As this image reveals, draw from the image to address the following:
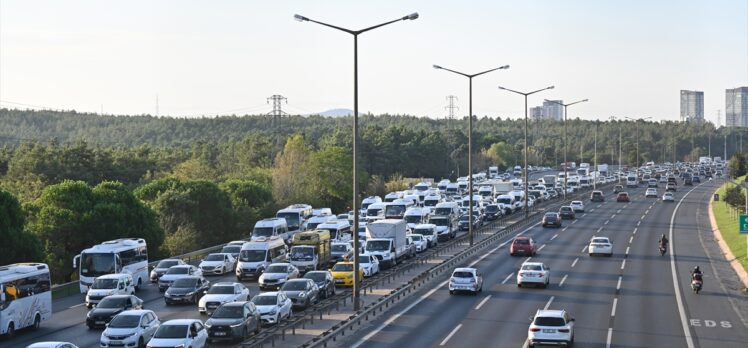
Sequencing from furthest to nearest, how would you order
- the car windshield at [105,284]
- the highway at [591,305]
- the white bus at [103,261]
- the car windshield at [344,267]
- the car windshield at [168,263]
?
the car windshield at [168,263], the car windshield at [344,267], the white bus at [103,261], the car windshield at [105,284], the highway at [591,305]

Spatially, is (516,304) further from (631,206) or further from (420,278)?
(631,206)

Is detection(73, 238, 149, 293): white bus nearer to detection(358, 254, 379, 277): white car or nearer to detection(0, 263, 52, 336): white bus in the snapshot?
detection(0, 263, 52, 336): white bus

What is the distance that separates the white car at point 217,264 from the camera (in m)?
52.8

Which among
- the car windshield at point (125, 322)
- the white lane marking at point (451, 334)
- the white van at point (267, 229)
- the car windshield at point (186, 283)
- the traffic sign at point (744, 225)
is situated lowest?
the white lane marking at point (451, 334)

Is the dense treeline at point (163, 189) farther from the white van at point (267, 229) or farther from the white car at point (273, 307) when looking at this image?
the white car at point (273, 307)

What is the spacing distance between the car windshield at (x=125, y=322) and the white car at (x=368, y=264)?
68.6 feet

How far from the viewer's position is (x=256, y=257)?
50.7 meters

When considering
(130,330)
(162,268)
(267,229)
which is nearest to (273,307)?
(130,330)

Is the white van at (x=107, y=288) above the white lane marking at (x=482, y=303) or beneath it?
above

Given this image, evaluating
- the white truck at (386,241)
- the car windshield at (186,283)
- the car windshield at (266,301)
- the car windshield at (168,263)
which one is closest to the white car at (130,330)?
the car windshield at (266,301)

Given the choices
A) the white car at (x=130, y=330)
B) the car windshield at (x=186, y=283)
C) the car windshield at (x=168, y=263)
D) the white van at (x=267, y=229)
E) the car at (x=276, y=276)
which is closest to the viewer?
the white car at (x=130, y=330)

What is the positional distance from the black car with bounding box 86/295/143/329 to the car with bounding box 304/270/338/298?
884 centimetres

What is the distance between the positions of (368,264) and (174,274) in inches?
416

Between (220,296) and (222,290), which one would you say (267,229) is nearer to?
(222,290)
